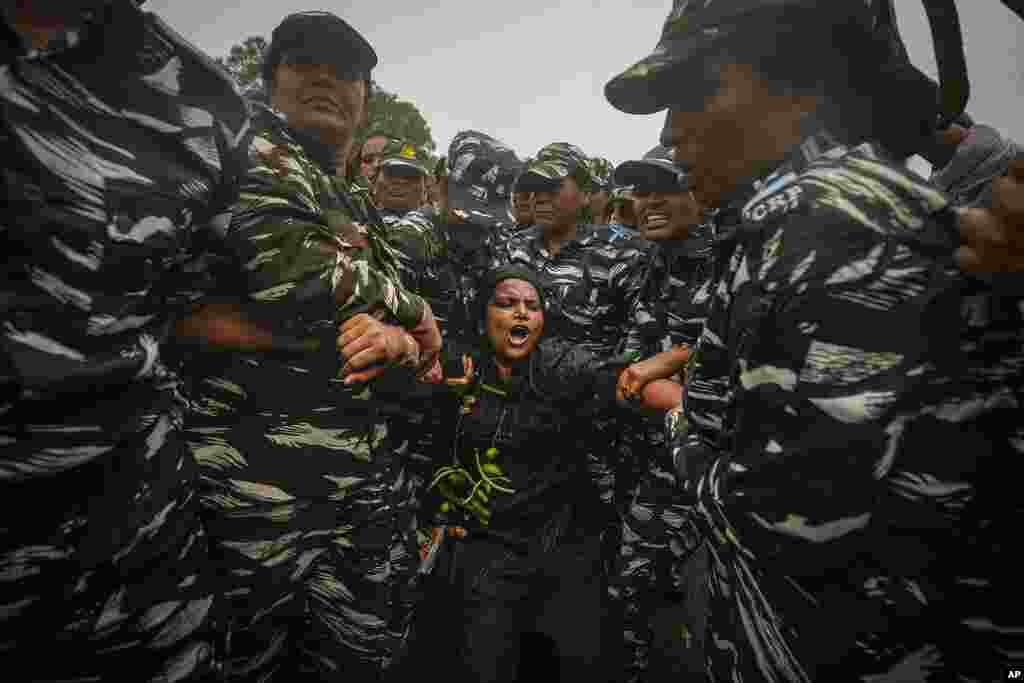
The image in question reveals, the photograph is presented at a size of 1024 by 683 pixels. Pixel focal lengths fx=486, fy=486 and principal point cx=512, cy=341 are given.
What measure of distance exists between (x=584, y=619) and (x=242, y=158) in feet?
9.98

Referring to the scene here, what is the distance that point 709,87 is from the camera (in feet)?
4.37

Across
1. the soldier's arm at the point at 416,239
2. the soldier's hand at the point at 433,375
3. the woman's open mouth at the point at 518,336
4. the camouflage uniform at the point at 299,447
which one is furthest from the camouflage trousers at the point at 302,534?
the soldier's arm at the point at 416,239

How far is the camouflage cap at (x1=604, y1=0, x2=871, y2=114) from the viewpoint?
1229 millimetres

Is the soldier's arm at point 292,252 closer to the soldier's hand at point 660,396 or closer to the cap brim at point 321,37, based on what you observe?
the cap brim at point 321,37

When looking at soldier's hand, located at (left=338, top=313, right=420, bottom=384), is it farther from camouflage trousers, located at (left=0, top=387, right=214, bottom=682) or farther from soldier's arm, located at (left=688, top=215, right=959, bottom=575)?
soldier's arm, located at (left=688, top=215, right=959, bottom=575)

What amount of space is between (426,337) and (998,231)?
1540 millimetres

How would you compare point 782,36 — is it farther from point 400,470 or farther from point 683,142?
point 400,470

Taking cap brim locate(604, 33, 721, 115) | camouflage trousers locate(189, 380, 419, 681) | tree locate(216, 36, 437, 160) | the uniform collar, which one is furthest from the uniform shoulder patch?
tree locate(216, 36, 437, 160)

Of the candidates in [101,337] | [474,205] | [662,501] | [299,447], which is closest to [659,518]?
[662,501]

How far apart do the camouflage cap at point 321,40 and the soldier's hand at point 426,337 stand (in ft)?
3.83

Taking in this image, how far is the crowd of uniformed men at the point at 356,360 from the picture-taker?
0.86 m

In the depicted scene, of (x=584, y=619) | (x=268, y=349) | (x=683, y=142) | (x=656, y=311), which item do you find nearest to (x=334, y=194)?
(x=268, y=349)

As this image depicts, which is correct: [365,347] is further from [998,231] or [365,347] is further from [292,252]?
[998,231]

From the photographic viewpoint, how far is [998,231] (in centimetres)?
78
